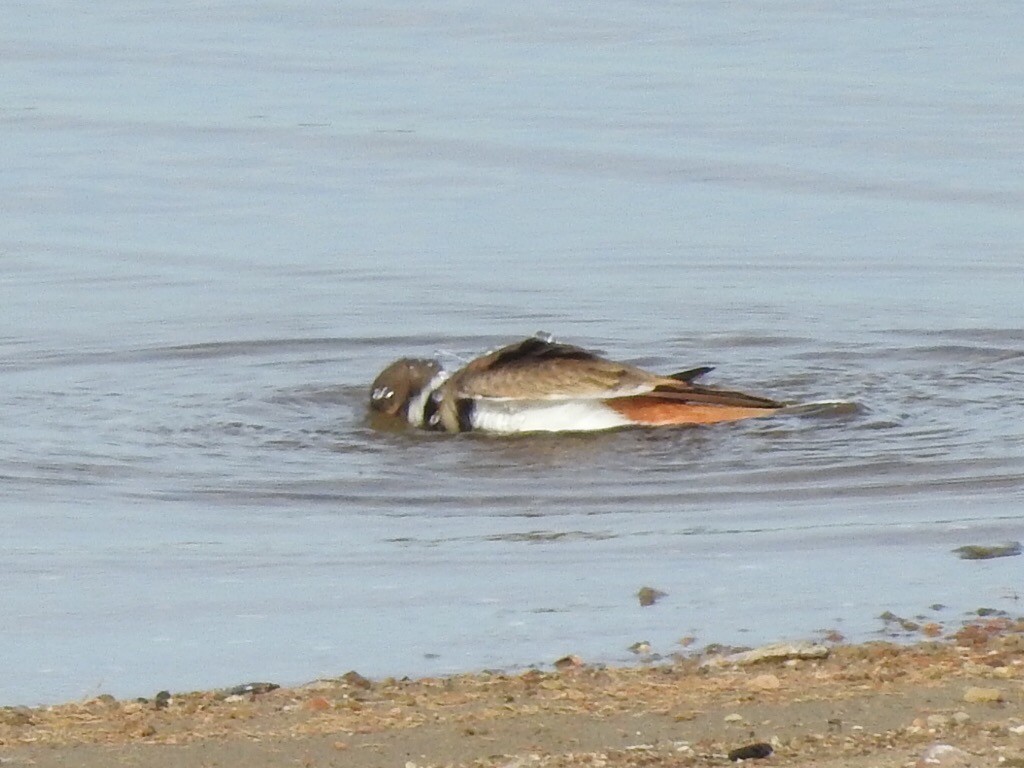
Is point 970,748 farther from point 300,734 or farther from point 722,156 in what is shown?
point 722,156

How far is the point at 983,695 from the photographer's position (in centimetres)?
568

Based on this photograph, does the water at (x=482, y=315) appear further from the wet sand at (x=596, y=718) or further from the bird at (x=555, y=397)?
the wet sand at (x=596, y=718)

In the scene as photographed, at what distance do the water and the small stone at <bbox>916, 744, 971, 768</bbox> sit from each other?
1733 millimetres

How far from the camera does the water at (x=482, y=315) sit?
733 cm

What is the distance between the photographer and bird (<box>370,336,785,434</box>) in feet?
33.9

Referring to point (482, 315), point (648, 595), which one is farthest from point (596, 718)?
point (482, 315)

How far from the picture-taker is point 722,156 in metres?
16.8

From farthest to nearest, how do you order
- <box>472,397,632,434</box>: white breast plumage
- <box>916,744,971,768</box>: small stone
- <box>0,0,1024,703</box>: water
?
<box>472,397,632,434</box>: white breast plumage, <box>0,0,1024,703</box>: water, <box>916,744,971,768</box>: small stone

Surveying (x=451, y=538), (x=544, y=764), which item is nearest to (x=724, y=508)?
(x=451, y=538)

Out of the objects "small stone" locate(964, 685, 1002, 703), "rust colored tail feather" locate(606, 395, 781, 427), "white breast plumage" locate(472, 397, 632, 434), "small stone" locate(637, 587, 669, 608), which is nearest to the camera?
"small stone" locate(964, 685, 1002, 703)

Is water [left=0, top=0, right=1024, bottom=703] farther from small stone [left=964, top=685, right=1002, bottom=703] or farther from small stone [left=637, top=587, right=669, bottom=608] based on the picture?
small stone [left=964, top=685, right=1002, bottom=703]

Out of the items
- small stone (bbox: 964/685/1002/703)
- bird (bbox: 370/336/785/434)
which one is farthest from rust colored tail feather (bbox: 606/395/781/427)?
small stone (bbox: 964/685/1002/703)

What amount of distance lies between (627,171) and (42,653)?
10271mm

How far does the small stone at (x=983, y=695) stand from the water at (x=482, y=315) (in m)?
1.07
